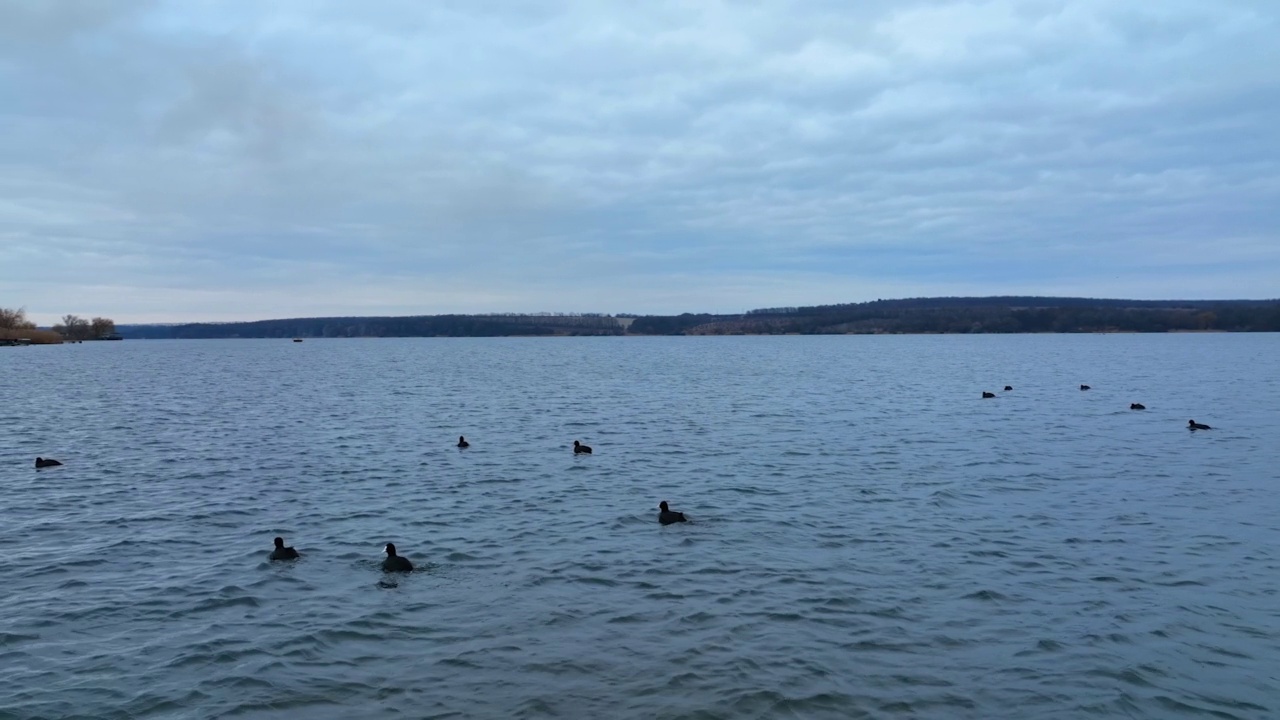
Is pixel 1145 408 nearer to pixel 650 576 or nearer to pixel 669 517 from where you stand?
pixel 669 517

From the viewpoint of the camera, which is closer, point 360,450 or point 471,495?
point 471,495

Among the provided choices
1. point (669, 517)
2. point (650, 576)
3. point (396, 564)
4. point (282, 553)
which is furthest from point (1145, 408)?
point (282, 553)

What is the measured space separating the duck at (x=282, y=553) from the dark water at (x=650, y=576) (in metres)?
0.40

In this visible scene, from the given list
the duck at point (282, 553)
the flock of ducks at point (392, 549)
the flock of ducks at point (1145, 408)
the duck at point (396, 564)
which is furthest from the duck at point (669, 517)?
the flock of ducks at point (1145, 408)

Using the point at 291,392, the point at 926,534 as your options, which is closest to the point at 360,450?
the point at 926,534

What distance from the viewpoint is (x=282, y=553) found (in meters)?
18.1

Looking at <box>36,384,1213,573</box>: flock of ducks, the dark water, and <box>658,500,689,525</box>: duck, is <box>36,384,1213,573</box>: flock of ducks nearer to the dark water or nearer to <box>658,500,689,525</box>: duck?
<box>658,500,689,525</box>: duck

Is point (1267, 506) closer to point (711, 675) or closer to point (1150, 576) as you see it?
point (1150, 576)

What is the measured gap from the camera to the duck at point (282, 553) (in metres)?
18.1

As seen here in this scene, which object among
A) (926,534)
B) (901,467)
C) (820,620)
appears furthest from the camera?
(901,467)

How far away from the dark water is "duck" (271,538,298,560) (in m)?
0.40

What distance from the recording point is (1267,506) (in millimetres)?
22594

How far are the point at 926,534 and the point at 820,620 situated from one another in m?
6.51

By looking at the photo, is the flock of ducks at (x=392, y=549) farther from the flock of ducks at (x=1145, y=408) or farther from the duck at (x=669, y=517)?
the flock of ducks at (x=1145, y=408)
